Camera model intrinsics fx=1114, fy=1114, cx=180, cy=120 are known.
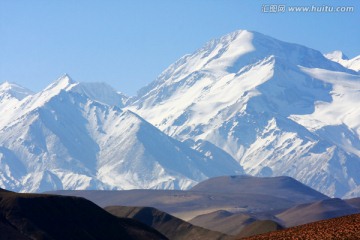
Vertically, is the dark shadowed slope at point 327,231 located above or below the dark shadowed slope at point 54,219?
above

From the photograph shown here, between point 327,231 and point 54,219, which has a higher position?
point 327,231

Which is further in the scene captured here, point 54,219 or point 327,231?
point 54,219

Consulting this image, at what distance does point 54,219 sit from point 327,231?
307 feet

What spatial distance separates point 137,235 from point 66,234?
25314mm

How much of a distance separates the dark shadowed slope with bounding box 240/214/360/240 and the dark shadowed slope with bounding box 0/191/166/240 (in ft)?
246

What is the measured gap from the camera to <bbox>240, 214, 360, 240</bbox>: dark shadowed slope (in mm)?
87312

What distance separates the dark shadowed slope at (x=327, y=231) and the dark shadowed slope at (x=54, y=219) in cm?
7511

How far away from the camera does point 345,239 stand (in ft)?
281

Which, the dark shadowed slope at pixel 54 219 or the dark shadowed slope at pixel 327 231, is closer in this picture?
the dark shadowed slope at pixel 327 231

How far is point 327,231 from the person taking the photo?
296 feet

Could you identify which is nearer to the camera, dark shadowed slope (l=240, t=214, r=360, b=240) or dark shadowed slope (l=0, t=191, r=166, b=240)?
dark shadowed slope (l=240, t=214, r=360, b=240)

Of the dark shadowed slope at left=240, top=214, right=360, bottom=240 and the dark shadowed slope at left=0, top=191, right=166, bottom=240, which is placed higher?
the dark shadowed slope at left=240, top=214, right=360, bottom=240

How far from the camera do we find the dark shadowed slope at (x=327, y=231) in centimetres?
8731

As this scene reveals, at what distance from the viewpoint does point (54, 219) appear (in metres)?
178
